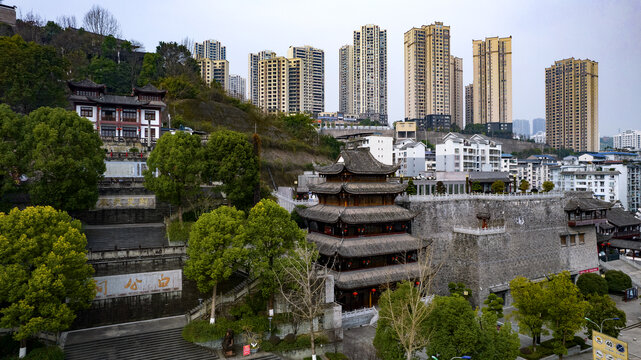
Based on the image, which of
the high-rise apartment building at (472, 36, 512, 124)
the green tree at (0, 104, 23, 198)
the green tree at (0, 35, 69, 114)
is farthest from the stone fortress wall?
the high-rise apartment building at (472, 36, 512, 124)

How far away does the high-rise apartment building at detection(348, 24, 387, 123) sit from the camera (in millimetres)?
115812

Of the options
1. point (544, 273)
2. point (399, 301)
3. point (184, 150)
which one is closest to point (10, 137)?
point (184, 150)

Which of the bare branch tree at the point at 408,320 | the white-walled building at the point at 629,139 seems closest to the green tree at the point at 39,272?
the bare branch tree at the point at 408,320

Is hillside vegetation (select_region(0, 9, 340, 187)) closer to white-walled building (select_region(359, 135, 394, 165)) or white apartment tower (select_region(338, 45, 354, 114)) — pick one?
white-walled building (select_region(359, 135, 394, 165))

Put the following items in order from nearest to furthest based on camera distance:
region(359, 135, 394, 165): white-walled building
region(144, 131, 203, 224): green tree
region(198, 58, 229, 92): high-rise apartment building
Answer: region(144, 131, 203, 224): green tree
region(359, 135, 394, 165): white-walled building
region(198, 58, 229, 92): high-rise apartment building

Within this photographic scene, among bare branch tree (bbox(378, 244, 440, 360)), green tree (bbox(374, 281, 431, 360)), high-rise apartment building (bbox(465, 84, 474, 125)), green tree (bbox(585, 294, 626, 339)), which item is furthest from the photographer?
high-rise apartment building (bbox(465, 84, 474, 125))

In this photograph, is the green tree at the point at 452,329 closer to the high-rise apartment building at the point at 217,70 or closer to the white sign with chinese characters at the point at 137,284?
the white sign with chinese characters at the point at 137,284

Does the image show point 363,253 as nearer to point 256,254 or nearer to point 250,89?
point 256,254

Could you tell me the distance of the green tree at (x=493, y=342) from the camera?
18.1m

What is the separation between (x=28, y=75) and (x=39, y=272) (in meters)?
31.9

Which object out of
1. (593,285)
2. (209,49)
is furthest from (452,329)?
(209,49)

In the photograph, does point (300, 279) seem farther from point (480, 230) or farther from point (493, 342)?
point (480, 230)

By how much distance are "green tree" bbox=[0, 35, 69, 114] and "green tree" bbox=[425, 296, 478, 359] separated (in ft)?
146

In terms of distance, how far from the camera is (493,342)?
60.8 feet
